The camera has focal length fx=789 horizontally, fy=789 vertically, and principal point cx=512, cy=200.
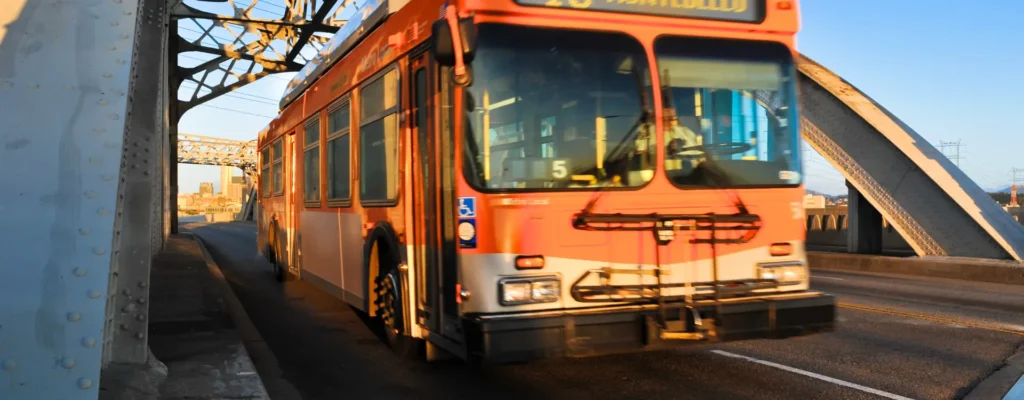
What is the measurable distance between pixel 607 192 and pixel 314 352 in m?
3.96

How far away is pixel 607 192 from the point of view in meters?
5.27

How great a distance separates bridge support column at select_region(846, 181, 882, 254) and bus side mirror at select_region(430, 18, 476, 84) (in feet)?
48.7

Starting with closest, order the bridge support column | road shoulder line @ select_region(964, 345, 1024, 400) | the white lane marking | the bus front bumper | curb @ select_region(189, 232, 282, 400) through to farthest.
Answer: the bus front bumper
road shoulder line @ select_region(964, 345, 1024, 400)
the white lane marking
curb @ select_region(189, 232, 282, 400)
the bridge support column

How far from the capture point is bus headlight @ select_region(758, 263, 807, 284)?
18.4 feet

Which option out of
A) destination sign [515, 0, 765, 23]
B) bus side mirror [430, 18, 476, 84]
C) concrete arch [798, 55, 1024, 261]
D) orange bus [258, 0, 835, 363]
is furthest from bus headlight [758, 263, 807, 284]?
concrete arch [798, 55, 1024, 261]

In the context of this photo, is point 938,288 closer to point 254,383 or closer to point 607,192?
point 607,192

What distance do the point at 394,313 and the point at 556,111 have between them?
2.45m

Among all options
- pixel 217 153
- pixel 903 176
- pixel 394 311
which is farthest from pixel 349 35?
pixel 217 153

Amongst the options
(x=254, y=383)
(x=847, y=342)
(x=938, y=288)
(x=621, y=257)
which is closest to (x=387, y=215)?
(x=254, y=383)

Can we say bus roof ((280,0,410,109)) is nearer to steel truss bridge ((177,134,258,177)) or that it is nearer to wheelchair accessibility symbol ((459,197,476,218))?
wheelchair accessibility symbol ((459,197,476,218))

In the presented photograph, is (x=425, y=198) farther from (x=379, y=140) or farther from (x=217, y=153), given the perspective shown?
(x=217, y=153)

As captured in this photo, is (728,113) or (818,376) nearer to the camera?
(728,113)

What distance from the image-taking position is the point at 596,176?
528cm

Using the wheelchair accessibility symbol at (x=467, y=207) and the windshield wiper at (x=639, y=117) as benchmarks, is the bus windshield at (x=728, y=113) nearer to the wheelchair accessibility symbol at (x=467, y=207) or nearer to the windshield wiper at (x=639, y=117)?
the windshield wiper at (x=639, y=117)
